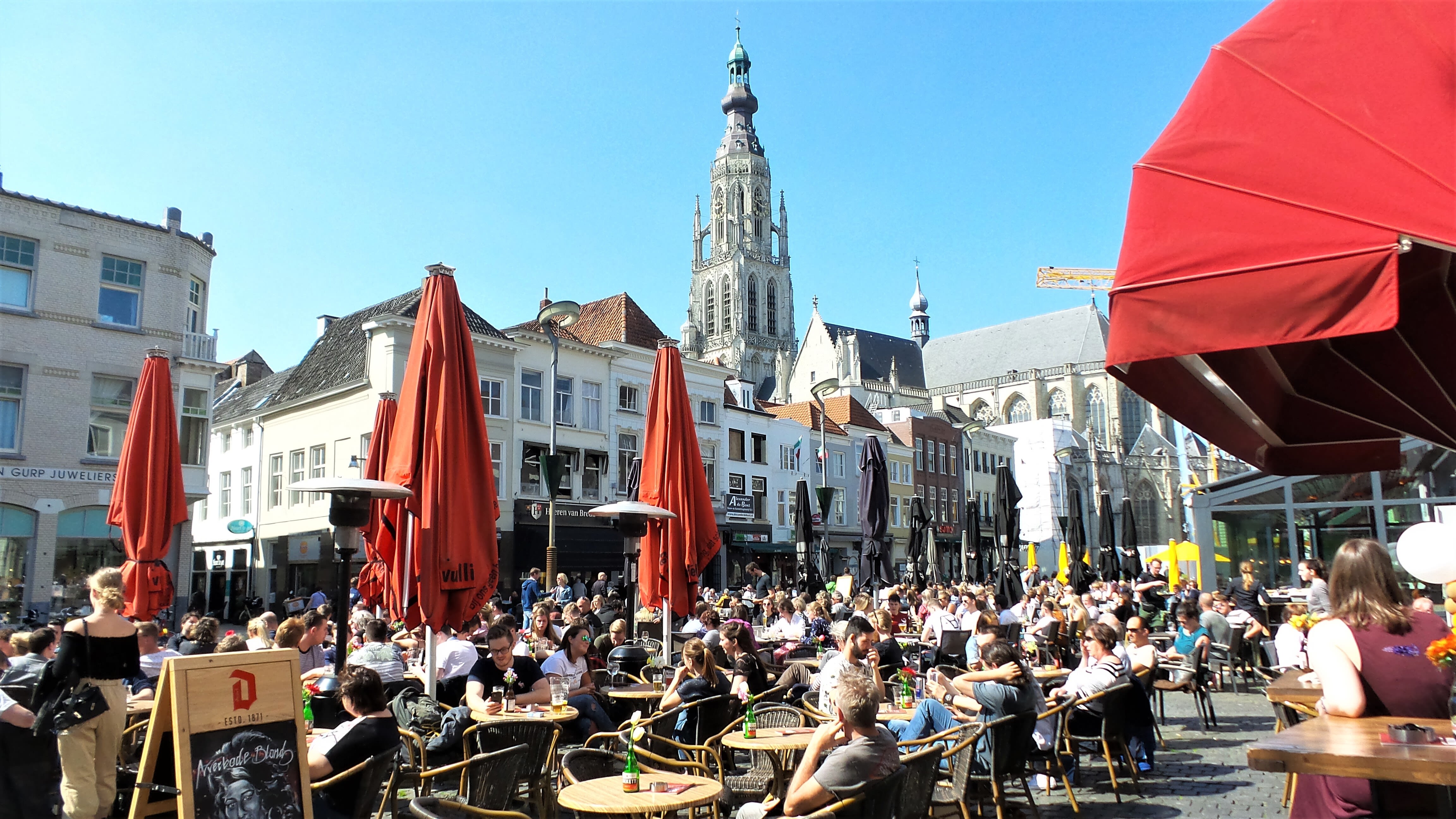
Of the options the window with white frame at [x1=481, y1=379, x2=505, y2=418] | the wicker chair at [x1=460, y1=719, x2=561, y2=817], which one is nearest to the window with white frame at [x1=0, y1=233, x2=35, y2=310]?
the window with white frame at [x1=481, y1=379, x2=505, y2=418]

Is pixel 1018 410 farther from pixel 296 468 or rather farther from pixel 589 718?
pixel 589 718

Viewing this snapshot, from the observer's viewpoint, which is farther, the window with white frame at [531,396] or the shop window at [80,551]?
the window with white frame at [531,396]

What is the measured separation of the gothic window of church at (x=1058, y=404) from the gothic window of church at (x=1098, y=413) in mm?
1986

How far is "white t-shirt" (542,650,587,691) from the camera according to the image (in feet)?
26.5

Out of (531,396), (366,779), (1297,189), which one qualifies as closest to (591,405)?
(531,396)

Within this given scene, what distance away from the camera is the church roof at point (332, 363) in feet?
98.7

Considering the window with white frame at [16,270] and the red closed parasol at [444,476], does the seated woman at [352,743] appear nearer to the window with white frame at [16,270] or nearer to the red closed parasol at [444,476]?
the red closed parasol at [444,476]

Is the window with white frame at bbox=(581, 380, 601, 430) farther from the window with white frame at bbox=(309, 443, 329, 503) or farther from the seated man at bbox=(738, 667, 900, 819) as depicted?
the seated man at bbox=(738, 667, 900, 819)

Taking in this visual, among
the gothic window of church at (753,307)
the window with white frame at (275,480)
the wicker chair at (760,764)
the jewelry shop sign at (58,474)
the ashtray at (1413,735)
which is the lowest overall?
the wicker chair at (760,764)

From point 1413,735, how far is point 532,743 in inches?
183

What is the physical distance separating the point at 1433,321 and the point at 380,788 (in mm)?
5467

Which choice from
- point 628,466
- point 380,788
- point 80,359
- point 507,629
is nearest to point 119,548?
point 80,359

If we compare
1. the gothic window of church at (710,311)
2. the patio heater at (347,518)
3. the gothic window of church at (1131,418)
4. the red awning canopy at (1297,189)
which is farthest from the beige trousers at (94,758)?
the gothic window of church at (710,311)

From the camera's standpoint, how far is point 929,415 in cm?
5578
